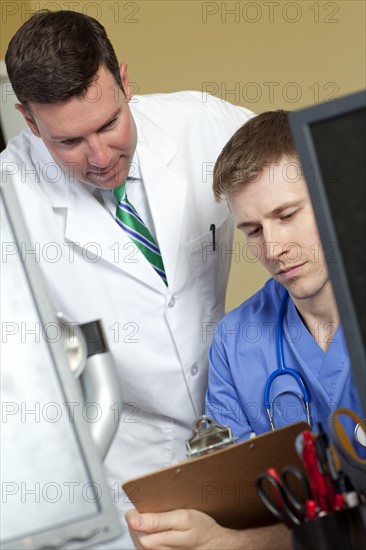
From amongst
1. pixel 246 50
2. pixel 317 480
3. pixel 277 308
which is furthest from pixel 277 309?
pixel 246 50

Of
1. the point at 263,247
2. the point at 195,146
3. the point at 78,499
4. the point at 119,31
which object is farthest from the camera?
the point at 119,31

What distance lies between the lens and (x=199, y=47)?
343 cm

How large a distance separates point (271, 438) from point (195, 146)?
3.46 feet

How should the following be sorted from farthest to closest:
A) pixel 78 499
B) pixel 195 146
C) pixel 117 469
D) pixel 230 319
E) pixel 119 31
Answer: pixel 119 31 < pixel 195 146 < pixel 117 469 < pixel 230 319 < pixel 78 499

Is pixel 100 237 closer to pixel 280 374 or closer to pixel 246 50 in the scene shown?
pixel 280 374

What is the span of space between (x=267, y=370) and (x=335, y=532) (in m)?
0.72

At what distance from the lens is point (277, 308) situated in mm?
1624

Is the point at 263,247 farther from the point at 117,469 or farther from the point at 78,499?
the point at 78,499

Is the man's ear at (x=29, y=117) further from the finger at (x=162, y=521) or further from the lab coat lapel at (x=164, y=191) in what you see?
the finger at (x=162, y=521)

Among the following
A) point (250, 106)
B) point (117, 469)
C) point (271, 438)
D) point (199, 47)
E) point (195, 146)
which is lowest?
point (117, 469)

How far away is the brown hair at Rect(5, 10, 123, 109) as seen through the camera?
1.52 meters

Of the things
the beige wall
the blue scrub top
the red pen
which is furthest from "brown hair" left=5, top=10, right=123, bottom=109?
the beige wall

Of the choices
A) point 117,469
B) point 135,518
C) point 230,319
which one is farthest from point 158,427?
point 135,518

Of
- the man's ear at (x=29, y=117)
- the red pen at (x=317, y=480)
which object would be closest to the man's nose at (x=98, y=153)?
the man's ear at (x=29, y=117)
